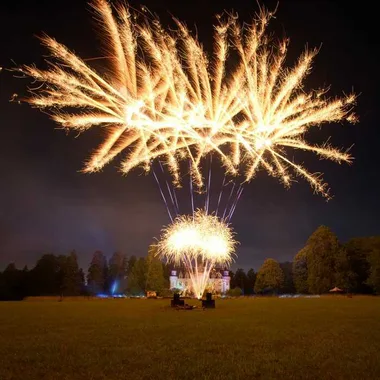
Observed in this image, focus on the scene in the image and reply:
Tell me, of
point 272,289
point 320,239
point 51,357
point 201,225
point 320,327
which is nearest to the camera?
point 51,357

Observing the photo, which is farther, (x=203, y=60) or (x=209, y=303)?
(x=209, y=303)

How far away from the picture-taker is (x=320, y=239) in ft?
243

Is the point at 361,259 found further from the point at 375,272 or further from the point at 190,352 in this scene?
the point at 190,352

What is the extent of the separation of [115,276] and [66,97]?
340ft

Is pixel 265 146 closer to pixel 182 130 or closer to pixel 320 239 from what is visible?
pixel 182 130

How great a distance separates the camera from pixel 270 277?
94.9 meters

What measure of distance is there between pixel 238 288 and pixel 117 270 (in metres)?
48.4

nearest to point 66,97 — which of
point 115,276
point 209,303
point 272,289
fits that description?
point 209,303

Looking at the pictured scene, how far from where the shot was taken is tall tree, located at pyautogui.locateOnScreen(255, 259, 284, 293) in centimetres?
9474

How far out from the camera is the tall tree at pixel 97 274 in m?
108

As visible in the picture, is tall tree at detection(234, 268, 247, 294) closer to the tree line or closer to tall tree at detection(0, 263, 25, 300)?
the tree line

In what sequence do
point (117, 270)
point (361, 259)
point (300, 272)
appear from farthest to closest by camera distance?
point (117, 270)
point (300, 272)
point (361, 259)

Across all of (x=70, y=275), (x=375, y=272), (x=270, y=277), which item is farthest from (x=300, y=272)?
(x=70, y=275)

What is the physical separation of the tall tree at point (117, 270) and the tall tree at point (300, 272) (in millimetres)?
49243
